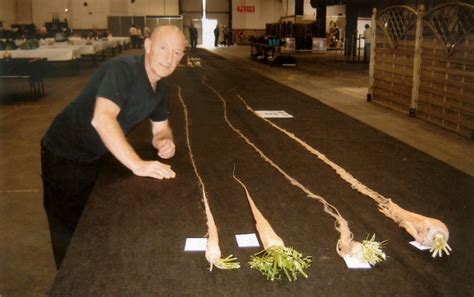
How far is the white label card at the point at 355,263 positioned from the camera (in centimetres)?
144

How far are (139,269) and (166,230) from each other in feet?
0.94

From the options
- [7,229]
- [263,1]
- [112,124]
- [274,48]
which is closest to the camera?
[112,124]

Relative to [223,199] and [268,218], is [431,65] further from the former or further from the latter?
[268,218]

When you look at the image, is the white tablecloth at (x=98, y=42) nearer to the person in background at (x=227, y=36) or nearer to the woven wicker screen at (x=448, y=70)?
the woven wicker screen at (x=448, y=70)

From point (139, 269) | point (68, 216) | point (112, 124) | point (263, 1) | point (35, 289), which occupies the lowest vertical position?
point (35, 289)

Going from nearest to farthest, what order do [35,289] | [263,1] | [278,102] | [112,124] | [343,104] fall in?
[112,124] → [35,289] → [278,102] → [343,104] → [263,1]

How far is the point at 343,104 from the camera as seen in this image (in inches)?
320

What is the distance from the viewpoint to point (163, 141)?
2.64 m

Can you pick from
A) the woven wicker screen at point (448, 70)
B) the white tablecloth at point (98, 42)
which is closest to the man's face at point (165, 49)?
the woven wicker screen at point (448, 70)

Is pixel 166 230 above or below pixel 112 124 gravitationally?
below

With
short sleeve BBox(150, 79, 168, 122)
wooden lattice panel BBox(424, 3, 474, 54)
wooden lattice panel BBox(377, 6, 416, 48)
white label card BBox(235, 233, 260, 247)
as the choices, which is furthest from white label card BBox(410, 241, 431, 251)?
wooden lattice panel BBox(377, 6, 416, 48)

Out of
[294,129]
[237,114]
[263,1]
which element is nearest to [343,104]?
[237,114]

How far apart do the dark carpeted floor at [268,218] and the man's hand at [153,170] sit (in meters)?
0.06

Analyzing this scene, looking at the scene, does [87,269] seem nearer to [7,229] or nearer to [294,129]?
[7,229]
